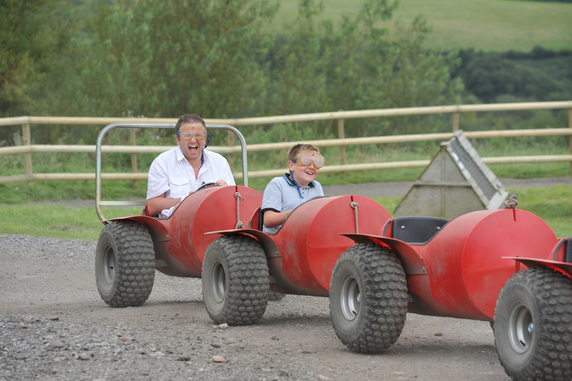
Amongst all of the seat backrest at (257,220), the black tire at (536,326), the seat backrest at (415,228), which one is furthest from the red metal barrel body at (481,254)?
the seat backrest at (257,220)

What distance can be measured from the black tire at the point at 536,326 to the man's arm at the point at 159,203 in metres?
3.10

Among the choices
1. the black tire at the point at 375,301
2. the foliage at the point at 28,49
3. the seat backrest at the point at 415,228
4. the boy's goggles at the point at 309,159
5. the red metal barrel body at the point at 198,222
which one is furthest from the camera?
the foliage at the point at 28,49

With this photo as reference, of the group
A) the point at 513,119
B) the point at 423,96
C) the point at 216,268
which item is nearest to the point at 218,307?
the point at 216,268

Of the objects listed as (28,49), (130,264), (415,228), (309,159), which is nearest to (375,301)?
(415,228)

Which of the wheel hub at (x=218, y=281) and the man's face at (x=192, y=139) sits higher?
the man's face at (x=192, y=139)

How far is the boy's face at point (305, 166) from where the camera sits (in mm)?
5059

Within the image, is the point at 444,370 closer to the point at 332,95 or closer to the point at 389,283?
the point at 389,283

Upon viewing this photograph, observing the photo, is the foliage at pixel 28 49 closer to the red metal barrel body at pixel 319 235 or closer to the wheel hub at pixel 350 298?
the red metal barrel body at pixel 319 235

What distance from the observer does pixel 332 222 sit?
15.1ft

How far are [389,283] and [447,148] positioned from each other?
248 inches

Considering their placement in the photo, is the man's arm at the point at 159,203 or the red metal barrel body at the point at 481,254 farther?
the man's arm at the point at 159,203

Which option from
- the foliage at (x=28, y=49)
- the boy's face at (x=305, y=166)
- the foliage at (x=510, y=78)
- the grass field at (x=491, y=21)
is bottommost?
the boy's face at (x=305, y=166)

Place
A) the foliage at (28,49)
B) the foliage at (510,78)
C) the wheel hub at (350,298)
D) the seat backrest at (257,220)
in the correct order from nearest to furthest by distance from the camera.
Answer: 1. the wheel hub at (350,298)
2. the seat backrest at (257,220)
3. the foliage at (28,49)
4. the foliage at (510,78)

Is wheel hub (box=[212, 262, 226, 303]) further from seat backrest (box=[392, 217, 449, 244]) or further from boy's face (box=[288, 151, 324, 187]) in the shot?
seat backrest (box=[392, 217, 449, 244])
